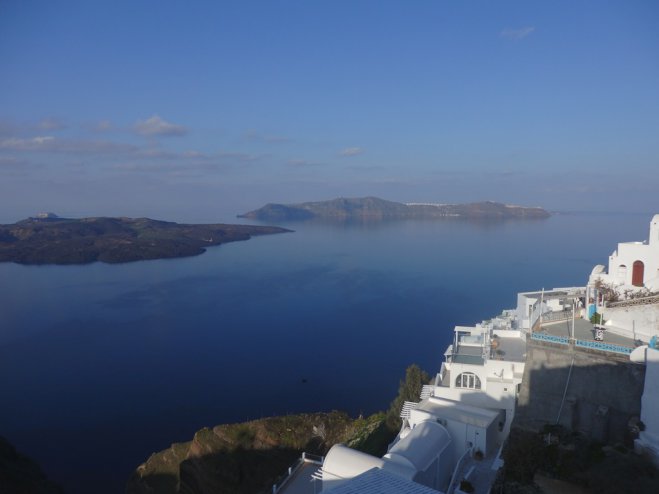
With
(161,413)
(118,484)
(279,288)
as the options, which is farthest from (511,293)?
(118,484)

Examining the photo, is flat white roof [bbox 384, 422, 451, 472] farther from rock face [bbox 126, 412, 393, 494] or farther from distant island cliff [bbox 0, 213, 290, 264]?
distant island cliff [bbox 0, 213, 290, 264]

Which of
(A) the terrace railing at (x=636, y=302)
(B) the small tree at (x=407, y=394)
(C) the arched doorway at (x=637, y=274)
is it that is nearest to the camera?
(A) the terrace railing at (x=636, y=302)

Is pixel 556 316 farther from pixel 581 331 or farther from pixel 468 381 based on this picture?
pixel 468 381

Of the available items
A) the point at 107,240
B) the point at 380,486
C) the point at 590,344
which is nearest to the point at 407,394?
the point at 590,344

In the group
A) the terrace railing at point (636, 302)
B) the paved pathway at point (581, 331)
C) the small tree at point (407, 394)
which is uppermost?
the terrace railing at point (636, 302)

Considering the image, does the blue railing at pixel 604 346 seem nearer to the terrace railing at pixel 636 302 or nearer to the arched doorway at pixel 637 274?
the terrace railing at pixel 636 302

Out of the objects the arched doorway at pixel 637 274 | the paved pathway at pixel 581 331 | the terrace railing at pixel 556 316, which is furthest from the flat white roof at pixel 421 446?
the arched doorway at pixel 637 274

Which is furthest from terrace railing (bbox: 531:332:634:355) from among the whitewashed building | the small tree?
the small tree
